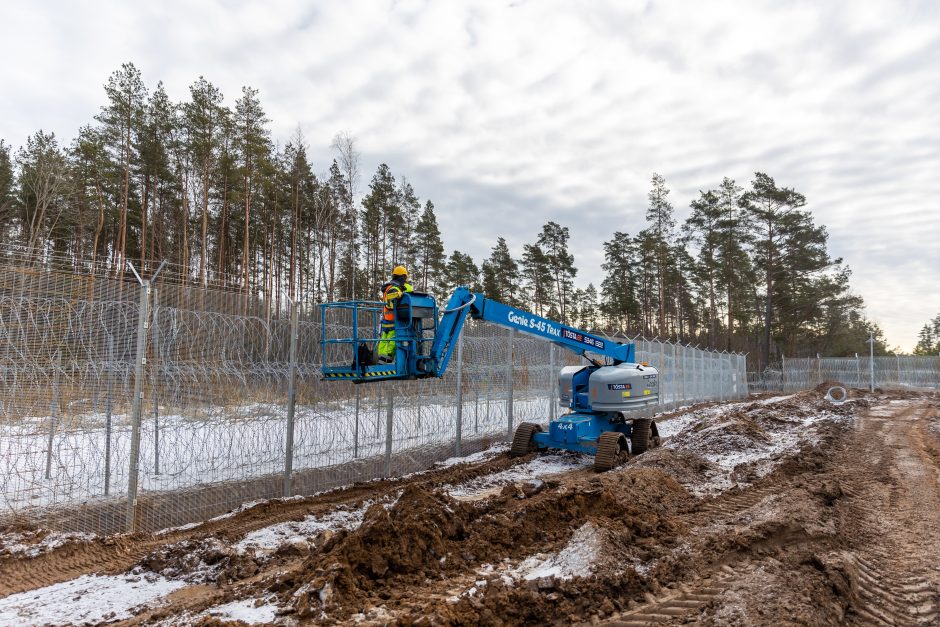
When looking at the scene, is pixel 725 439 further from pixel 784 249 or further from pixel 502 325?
pixel 784 249

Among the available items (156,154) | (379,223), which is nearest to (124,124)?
(156,154)

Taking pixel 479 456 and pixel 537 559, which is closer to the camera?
pixel 537 559

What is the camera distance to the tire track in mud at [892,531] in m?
4.43

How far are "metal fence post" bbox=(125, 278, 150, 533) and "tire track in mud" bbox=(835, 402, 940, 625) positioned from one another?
673 cm

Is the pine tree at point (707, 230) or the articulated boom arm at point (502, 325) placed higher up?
the pine tree at point (707, 230)

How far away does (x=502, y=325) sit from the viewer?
10.0m

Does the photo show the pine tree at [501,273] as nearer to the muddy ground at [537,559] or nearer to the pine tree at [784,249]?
the pine tree at [784,249]

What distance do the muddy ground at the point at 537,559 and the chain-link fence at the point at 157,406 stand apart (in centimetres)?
47

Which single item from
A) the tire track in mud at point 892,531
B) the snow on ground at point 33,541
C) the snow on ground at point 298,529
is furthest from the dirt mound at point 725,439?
the snow on ground at point 33,541

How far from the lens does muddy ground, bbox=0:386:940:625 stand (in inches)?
165

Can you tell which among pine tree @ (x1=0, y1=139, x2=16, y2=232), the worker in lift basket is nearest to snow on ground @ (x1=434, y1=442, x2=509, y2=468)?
the worker in lift basket

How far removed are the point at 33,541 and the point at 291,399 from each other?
3088mm

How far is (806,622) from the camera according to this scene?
392cm

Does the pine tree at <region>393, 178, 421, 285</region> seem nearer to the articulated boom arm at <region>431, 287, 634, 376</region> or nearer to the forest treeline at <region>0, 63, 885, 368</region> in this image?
the forest treeline at <region>0, 63, 885, 368</region>
